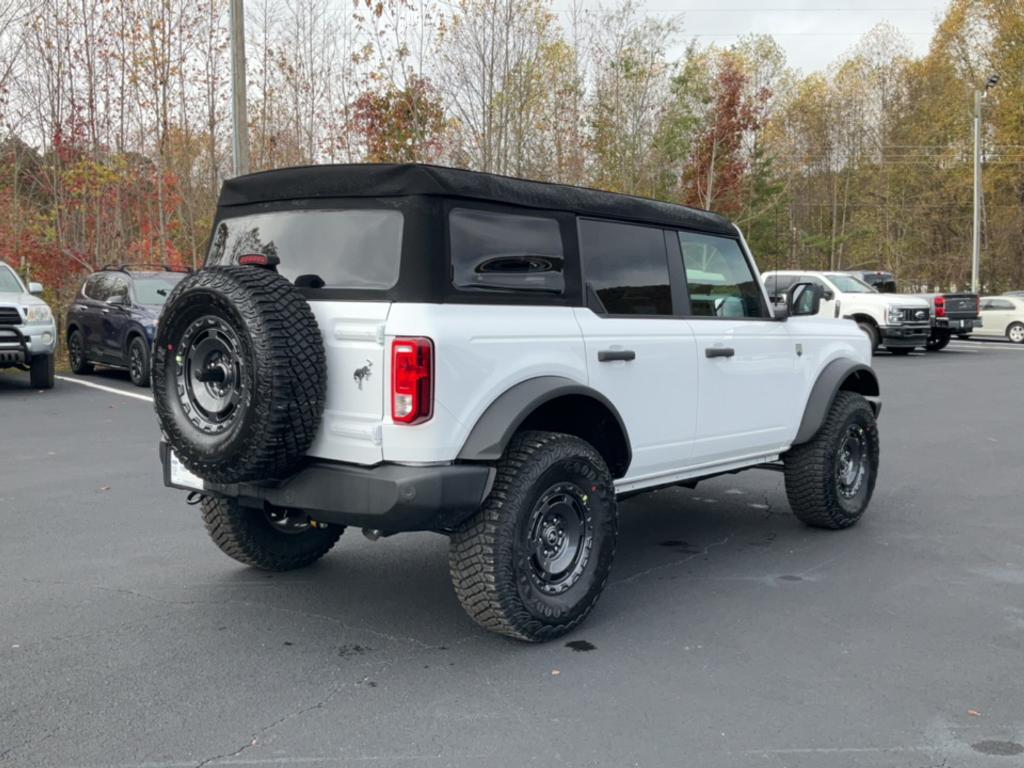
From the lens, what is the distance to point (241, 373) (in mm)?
4031

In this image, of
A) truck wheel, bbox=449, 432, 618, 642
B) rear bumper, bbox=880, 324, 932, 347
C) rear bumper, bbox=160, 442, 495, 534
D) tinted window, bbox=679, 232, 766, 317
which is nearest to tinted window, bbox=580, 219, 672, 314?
tinted window, bbox=679, 232, 766, 317

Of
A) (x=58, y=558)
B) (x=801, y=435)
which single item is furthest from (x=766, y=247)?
(x=58, y=558)

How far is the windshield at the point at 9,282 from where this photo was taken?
14.3 meters

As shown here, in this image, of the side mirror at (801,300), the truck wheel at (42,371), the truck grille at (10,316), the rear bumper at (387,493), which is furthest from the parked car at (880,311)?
the rear bumper at (387,493)

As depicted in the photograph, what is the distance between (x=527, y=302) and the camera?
452 centimetres

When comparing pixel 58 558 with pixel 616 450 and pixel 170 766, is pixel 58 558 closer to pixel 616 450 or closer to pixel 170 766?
pixel 170 766

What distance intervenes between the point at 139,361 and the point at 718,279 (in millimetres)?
11064

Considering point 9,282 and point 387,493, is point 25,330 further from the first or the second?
point 387,493

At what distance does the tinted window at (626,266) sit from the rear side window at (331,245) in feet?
3.41

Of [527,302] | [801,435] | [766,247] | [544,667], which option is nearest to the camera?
[544,667]

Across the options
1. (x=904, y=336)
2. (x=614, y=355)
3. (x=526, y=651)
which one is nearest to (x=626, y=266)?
(x=614, y=355)

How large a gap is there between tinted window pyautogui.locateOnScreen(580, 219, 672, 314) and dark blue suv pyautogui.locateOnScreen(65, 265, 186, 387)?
10676mm

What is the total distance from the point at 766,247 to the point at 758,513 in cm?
2467

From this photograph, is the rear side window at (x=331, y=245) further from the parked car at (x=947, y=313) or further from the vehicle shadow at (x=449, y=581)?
the parked car at (x=947, y=313)
